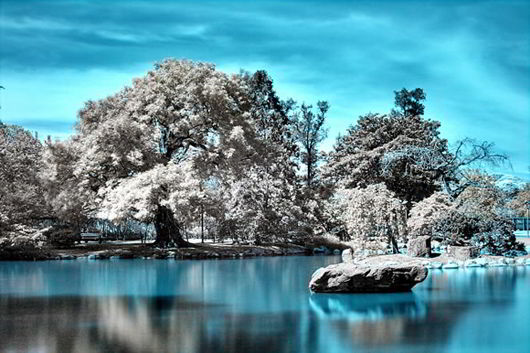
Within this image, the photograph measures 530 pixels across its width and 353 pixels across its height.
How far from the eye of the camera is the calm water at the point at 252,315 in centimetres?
821

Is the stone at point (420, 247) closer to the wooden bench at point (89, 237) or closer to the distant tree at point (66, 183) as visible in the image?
the distant tree at point (66, 183)

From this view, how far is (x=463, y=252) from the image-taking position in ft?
70.2

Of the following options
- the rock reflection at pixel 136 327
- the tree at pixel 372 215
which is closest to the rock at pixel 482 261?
the tree at pixel 372 215

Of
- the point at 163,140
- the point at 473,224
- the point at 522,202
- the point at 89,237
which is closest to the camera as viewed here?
the point at 473,224

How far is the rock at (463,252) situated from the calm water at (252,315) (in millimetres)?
3191

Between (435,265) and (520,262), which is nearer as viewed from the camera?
(435,265)

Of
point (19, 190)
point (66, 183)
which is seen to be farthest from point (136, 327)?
point (19, 190)

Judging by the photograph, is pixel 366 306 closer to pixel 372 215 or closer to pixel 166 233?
pixel 372 215

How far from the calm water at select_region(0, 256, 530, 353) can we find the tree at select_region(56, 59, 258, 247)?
7.08 meters

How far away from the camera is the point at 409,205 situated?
3136 cm

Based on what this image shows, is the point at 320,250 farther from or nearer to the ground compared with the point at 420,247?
nearer to the ground

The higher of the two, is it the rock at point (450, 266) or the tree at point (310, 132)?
the tree at point (310, 132)

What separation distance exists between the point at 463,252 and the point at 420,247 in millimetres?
1459

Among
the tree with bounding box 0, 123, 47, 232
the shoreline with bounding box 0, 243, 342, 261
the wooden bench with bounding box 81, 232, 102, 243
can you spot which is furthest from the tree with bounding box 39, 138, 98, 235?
the wooden bench with bounding box 81, 232, 102, 243
